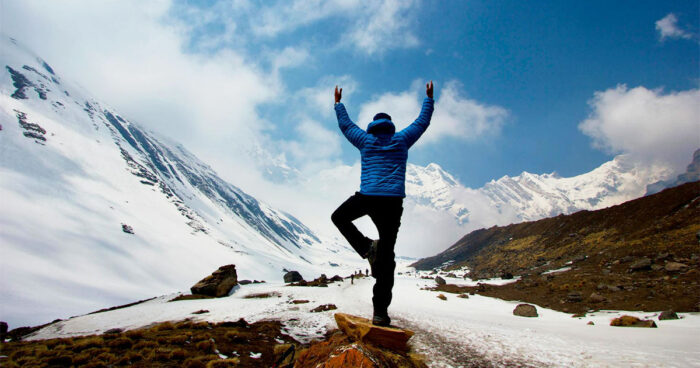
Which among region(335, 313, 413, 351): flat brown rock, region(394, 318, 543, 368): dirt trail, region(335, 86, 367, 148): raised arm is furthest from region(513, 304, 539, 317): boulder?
region(335, 86, 367, 148): raised arm

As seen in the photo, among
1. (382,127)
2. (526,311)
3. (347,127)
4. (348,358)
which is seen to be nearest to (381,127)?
(382,127)

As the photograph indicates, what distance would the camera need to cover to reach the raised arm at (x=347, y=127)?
4965mm

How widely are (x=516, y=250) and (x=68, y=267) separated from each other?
95.2 meters

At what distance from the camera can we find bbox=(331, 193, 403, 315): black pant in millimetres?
4414

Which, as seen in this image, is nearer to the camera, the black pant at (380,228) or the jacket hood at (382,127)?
the black pant at (380,228)

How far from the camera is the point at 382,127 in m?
4.82

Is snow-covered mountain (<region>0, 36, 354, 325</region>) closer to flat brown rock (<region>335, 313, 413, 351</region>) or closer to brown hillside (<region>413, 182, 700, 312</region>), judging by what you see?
flat brown rock (<region>335, 313, 413, 351</region>)

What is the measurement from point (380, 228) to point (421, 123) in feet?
6.63

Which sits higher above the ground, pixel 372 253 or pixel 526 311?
pixel 372 253

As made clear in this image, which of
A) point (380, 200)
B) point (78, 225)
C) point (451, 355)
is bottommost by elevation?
point (451, 355)

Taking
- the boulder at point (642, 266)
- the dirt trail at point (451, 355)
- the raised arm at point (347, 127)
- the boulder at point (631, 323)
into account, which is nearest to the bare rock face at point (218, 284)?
the dirt trail at point (451, 355)

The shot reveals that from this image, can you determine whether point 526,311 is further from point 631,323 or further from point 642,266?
point 642,266

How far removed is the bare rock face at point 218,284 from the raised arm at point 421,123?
91.7 ft

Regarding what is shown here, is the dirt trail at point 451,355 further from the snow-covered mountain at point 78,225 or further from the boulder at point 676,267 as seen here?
the snow-covered mountain at point 78,225
